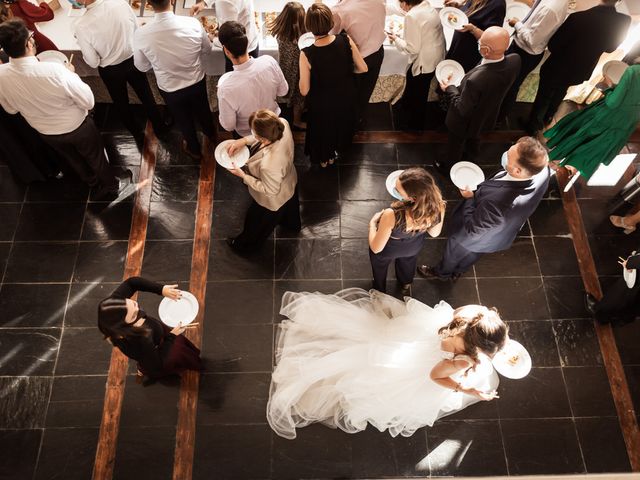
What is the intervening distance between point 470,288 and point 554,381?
2.94 ft

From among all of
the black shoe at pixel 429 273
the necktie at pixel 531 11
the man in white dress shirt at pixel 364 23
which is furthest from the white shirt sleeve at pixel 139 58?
the necktie at pixel 531 11

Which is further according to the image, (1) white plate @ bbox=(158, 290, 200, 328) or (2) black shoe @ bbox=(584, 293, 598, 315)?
(2) black shoe @ bbox=(584, 293, 598, 315)

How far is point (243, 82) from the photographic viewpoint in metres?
3.62

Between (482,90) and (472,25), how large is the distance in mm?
712

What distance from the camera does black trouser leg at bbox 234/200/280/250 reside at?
12.6 ft

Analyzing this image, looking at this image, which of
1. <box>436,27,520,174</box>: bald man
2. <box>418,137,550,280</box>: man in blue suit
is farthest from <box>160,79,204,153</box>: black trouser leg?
<box>418,137,550,280</box>: man in blue suit

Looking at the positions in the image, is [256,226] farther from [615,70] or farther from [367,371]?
[615,70]

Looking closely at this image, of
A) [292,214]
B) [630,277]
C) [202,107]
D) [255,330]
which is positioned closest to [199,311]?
[255,330]

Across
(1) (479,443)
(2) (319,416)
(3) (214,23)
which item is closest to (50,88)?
(3) (214,23)

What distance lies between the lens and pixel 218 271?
420 cm

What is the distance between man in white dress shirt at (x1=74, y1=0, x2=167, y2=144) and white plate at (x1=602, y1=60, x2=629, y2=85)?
3664 millimetres

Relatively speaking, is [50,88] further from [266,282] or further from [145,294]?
[266,282]

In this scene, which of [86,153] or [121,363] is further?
[86,153]

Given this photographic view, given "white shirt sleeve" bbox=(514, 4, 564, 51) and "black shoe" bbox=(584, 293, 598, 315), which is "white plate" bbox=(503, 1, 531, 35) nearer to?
"white shirt sleeve" bbox=(514, 4, 564, 51)
